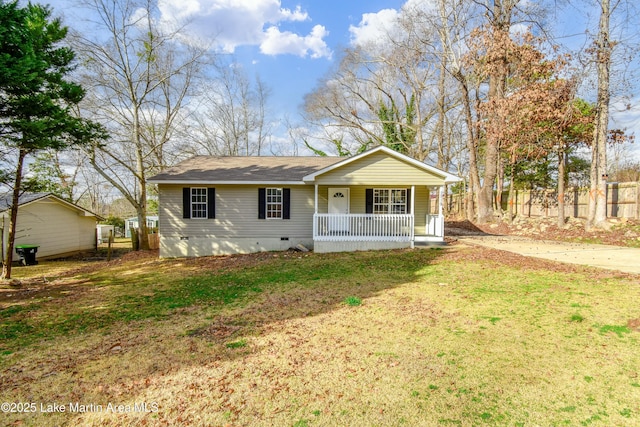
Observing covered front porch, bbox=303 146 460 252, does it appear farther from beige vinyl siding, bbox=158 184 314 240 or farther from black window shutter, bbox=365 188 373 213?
beige vinyl siding, bbox=158 184 314 240

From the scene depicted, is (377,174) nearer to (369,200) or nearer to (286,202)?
(369,200)

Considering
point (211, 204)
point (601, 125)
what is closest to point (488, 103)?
point (601, 125)

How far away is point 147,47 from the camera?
15930 millimetres

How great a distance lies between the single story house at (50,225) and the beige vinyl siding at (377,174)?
13706 millimetres

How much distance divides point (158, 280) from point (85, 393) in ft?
19.9

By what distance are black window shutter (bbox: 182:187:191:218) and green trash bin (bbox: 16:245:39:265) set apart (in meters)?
8.02

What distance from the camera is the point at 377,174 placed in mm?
12289

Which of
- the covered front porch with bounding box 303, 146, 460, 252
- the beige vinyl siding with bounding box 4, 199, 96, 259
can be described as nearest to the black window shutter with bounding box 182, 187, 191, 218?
the covered front porch with bounding box 303, 146, 460, 252

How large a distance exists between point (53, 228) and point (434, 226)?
19393mm

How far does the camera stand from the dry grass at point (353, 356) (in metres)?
2.99

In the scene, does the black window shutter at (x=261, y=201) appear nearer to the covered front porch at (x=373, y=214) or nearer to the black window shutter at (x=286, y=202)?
the black window shutter at (x=286, y=202)

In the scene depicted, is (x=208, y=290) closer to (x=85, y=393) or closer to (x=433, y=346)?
(x=85, y=393)

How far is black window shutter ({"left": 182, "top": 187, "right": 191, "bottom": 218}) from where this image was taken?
1298 cm

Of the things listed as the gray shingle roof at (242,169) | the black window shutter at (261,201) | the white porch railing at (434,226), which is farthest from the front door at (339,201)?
the white porch railing at (434,226)
